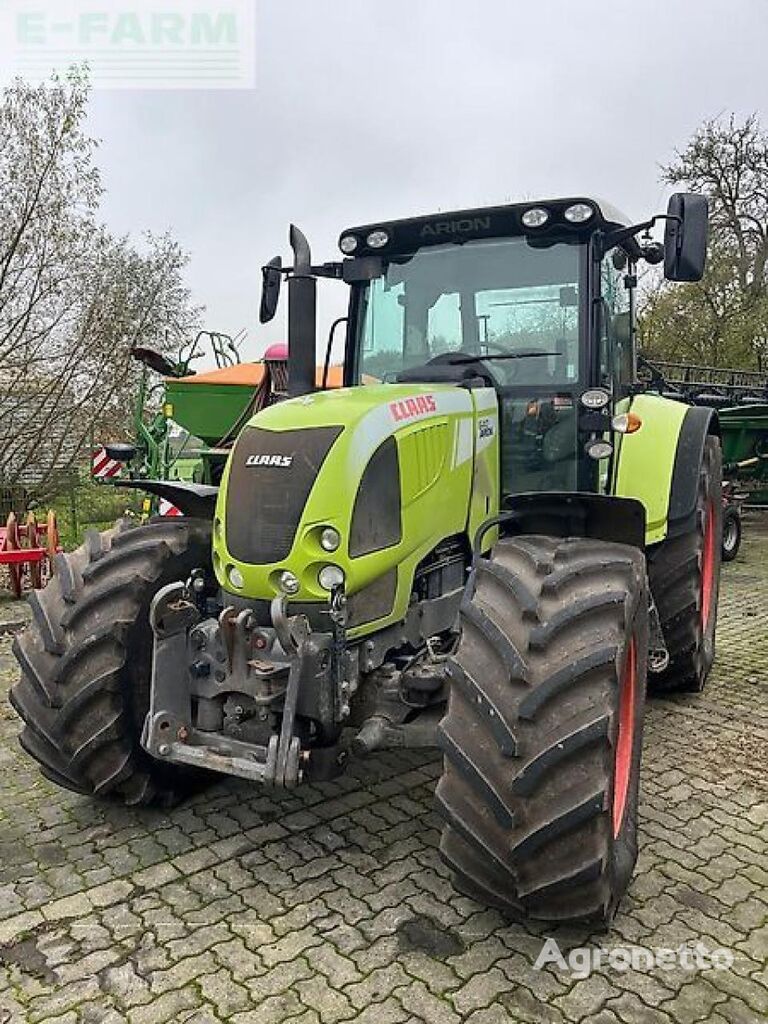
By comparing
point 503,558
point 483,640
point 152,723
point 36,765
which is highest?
point 503,558

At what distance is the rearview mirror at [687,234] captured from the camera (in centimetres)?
366

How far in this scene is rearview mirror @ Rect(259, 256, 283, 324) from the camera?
4.31m

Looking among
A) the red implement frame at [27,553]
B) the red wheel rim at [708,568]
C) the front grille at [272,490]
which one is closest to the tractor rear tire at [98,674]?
the front grille at [272,490]

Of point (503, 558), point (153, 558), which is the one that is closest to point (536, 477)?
point (503, 558)

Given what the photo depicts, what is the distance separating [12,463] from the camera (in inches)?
455

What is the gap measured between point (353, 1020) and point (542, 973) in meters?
0.58

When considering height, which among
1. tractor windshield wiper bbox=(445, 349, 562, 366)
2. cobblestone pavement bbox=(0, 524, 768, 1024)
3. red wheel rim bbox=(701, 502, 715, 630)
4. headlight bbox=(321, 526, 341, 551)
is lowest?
cobblestone pavement bbox=(0, 524, 768, 1024)

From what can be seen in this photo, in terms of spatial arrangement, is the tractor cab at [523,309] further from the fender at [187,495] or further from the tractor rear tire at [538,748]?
the tractor rear tire at [538,748]

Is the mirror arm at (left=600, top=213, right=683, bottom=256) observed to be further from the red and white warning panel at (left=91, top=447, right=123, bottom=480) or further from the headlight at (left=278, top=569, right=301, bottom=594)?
the red and white warning panel at (left=91, top=447, right=123, bottom=480)

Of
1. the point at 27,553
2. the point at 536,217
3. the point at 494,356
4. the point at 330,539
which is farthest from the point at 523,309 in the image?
the point at 27,553

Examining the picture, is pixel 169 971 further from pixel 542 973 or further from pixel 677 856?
pixel 677 856

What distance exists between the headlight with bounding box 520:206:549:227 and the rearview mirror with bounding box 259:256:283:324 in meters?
1.25

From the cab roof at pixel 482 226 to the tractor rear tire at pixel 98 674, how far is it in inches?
68.2

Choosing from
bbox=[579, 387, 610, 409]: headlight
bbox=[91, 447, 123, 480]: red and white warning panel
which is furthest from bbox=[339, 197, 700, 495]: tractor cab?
bbox=[91, 447, 123, 480]: red and white warning panel
